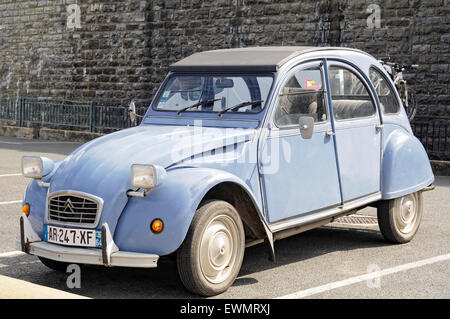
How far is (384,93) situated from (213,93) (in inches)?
80.0

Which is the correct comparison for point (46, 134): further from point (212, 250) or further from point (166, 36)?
point (212, 250)

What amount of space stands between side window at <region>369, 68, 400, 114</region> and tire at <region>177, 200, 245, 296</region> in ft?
8.79

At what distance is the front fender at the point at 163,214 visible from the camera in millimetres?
5438

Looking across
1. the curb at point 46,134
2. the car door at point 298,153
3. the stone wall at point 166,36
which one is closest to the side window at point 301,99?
the car door at point 298,153

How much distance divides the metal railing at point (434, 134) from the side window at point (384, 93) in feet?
23.4

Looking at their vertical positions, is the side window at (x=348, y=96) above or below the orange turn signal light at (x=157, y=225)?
above

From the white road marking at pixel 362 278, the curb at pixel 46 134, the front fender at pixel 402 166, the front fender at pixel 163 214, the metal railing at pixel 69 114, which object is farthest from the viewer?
the metal railing at pixel 69 114

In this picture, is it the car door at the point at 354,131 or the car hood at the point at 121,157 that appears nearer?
the car hood at the point at 121,157

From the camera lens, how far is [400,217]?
7.78 meters

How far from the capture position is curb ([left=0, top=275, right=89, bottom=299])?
5.01 meters

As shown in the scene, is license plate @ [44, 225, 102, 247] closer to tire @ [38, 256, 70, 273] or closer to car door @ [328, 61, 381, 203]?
tire @ [38, 256, 70, 273]

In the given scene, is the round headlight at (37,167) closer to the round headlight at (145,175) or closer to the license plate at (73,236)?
the license plate at (73,236)

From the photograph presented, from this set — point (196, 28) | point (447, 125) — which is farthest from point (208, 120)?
point (196, 28)

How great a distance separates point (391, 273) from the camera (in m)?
6.54
